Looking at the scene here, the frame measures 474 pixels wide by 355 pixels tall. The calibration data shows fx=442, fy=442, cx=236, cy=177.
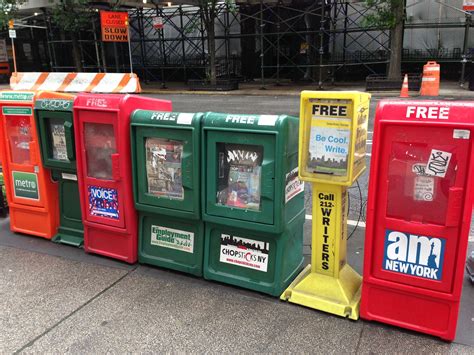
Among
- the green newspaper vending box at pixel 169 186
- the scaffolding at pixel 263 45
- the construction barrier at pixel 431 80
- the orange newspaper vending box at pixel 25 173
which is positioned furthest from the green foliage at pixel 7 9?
the green newspaper vending box at pixel 169 186

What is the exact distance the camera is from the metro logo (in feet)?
8.70

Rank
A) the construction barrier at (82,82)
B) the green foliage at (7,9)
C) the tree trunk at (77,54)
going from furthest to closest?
the tree trunk at (77,54) < the green foliage at (7,9) < the construction barrier at (82,82)

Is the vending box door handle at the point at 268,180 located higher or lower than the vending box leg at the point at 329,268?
higher

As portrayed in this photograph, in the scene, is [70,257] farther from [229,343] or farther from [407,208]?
[407,208]

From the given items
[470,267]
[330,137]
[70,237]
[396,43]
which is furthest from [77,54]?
[470,267]

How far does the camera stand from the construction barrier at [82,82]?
17.6m

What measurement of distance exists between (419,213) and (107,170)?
266 cm

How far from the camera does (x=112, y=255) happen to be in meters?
4.14

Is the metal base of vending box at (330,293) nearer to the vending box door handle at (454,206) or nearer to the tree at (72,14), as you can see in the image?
the vending box door handle at (454,206)

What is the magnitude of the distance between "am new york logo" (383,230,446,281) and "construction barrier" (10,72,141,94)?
16055mm

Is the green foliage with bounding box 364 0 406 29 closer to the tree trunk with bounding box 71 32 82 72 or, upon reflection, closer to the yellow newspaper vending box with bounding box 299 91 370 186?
the yellow newspaper vending box with bounding box 299 91 370 186

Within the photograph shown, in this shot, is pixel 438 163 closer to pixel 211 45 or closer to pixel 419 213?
pixel 419 213

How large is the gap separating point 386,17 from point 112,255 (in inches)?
567

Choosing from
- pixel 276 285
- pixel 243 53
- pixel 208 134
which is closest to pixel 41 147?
pixel 208 134
